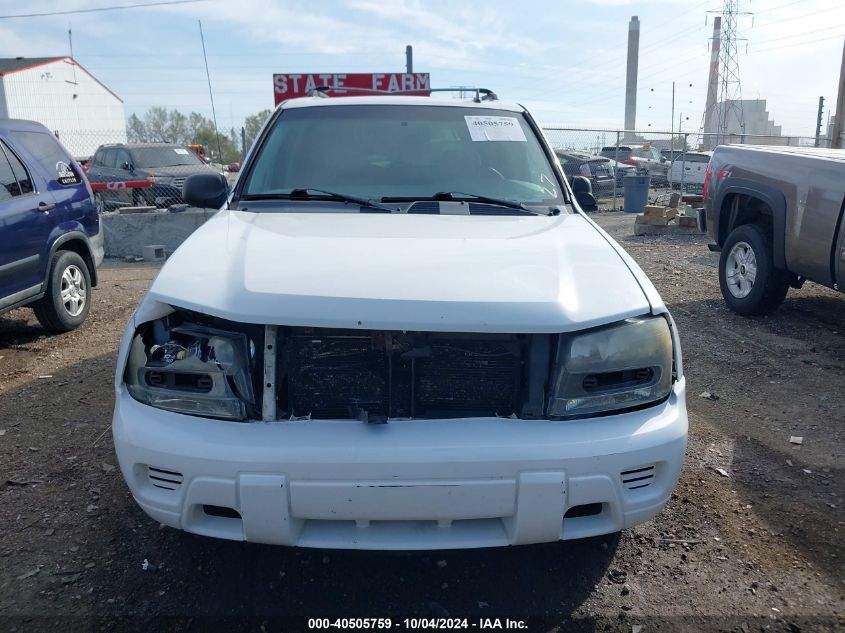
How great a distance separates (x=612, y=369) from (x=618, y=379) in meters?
0.07

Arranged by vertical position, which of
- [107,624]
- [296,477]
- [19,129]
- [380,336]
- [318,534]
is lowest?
[107,624]

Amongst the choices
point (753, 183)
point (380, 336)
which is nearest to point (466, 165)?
point (380, 336)

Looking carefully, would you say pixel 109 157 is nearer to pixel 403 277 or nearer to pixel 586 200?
pixel 586 200

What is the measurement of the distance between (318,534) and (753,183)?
17.5 ft

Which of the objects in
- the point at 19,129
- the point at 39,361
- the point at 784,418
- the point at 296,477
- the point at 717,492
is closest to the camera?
the point at 296,477

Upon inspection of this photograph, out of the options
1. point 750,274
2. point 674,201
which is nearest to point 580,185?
point 750,274

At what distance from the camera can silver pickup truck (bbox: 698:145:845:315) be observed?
5.14 metres

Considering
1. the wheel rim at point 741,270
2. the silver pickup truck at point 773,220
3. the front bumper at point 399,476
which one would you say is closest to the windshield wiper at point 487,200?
the front bumper at point 399,476

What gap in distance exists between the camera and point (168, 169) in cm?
1505

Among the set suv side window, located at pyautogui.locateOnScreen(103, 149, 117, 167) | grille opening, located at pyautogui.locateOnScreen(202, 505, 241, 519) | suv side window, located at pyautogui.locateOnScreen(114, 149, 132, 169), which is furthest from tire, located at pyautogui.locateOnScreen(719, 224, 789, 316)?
suv side window, located at pyautogui.locateOnScreen(103, 149, 117, 167)

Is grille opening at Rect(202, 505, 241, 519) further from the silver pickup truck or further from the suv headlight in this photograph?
the silver pickup truck

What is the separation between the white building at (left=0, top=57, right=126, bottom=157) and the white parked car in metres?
34.2

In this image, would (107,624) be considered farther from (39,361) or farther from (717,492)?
(39,361)

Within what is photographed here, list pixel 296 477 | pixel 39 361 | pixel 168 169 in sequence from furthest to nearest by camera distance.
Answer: pixel 168 169 → pixel 39 361 → pixel 296 477
